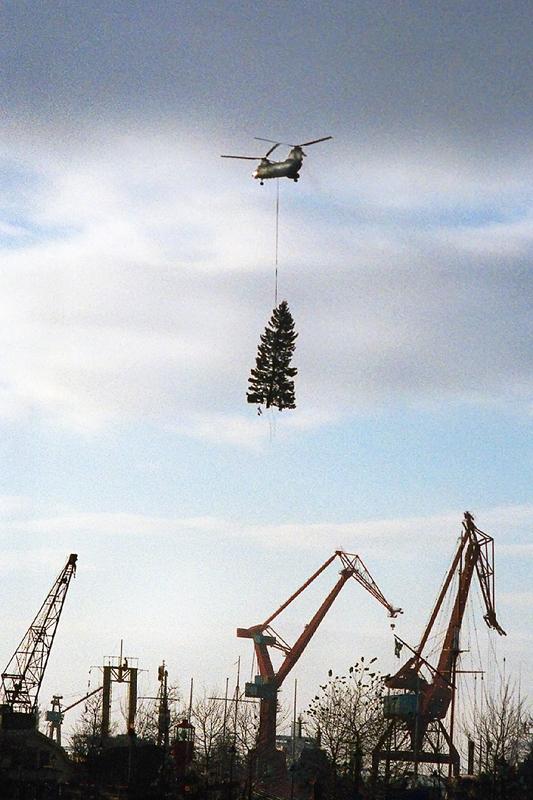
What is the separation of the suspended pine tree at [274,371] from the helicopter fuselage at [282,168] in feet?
38.1

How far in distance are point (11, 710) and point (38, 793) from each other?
46.6 meters

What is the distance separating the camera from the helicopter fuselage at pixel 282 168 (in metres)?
117

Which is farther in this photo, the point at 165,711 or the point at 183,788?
the point at 165,711

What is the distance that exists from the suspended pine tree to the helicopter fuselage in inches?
457

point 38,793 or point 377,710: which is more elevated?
point 377,710

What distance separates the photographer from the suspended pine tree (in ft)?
378

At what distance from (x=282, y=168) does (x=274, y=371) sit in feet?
55.4

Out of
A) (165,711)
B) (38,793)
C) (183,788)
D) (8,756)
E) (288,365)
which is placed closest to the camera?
(288,365)

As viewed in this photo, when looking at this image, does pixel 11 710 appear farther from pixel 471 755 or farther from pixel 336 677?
pixel 471 755

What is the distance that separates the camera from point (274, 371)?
11562 centimetres

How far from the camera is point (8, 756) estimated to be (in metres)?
171

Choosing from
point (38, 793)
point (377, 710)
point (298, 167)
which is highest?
point (298, 167)

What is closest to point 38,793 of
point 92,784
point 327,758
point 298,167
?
point 92,784

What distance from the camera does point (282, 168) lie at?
11756cm
